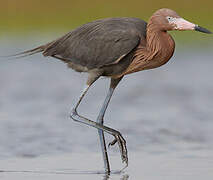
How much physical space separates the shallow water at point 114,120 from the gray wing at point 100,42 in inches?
45.0

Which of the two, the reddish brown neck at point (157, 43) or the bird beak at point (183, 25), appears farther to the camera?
the reddish brown neck at point (157, 43)

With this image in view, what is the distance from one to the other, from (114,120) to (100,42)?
10.0ft

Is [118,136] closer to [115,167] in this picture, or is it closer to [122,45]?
[115,167]

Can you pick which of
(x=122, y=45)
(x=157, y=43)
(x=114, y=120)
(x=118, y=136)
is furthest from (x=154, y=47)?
(x=114, y=120)

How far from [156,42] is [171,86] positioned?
5.95 meters

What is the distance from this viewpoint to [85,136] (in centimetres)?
1013

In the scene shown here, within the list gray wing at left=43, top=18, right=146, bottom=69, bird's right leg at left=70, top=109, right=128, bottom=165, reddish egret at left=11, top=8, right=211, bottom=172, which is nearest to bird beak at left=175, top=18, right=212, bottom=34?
reddish egret at left=11, top=8, right=211, bottom=172

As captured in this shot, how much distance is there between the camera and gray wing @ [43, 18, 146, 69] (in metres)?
8.02

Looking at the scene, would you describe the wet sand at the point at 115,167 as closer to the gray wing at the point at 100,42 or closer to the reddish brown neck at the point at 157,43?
the gray wing at the point at 100,42

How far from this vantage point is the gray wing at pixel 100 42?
26.3ft

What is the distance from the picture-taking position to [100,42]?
27.1 ft

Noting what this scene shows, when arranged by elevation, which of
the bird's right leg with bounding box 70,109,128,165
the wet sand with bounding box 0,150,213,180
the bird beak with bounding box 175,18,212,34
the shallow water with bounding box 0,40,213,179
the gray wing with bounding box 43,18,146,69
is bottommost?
the shallow water with bounding box 0,40,213,179

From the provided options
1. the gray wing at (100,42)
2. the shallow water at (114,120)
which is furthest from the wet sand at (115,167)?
the gray wing at (100,42)

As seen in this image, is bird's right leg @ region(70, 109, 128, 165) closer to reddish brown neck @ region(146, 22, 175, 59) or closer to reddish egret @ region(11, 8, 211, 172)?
reddish egret @ region(11, 8, 211, 172)
